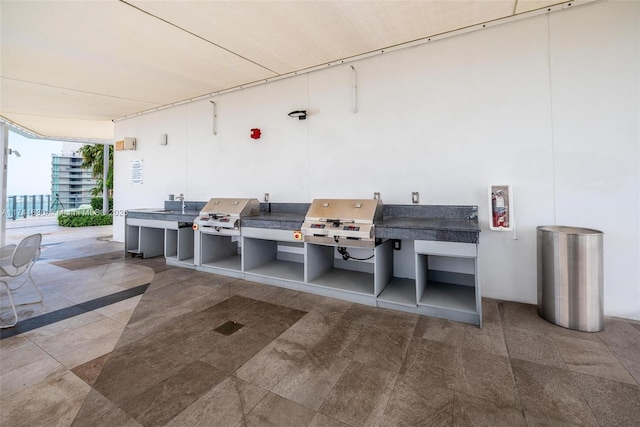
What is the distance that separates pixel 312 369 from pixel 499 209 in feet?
7.74

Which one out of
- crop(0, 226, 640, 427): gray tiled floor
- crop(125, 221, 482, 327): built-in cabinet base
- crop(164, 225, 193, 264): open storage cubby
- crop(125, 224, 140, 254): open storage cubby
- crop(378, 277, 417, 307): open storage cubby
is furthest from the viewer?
crop(125, 224, 140, 254): open storage cubby

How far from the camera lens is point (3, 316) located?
8.66 feet

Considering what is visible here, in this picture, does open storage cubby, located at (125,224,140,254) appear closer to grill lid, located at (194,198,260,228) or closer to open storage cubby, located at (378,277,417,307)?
grill lid, located at (194,198,260,228)

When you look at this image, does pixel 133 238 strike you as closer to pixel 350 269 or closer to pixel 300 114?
pixel 300 114

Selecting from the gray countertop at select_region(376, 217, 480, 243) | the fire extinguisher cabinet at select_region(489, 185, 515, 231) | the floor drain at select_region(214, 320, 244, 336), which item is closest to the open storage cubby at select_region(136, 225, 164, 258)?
the floor drain at select_region(214, 320, 244, 336)

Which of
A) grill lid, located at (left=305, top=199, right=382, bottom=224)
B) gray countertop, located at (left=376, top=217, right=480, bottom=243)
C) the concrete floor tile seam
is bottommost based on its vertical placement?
the concrete floor tile seam

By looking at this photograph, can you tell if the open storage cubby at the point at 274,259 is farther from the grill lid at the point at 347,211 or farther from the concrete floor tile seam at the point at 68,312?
the concrete floor tile seam at the point at 68,312

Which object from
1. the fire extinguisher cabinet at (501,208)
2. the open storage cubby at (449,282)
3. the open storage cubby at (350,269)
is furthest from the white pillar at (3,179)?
the fire extinguisher cabinet at (501,208)

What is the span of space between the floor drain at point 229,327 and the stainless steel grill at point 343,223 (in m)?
1.11

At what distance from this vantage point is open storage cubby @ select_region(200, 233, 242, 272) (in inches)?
158

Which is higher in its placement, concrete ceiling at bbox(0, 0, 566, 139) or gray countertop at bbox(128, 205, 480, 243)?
concrete ceiling at bbox(0, 0, 566, 139)

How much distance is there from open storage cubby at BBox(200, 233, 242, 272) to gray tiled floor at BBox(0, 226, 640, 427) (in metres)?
1.13

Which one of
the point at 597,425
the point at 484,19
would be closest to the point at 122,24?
the point at 484,19

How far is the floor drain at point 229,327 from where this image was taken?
7.65 feet
